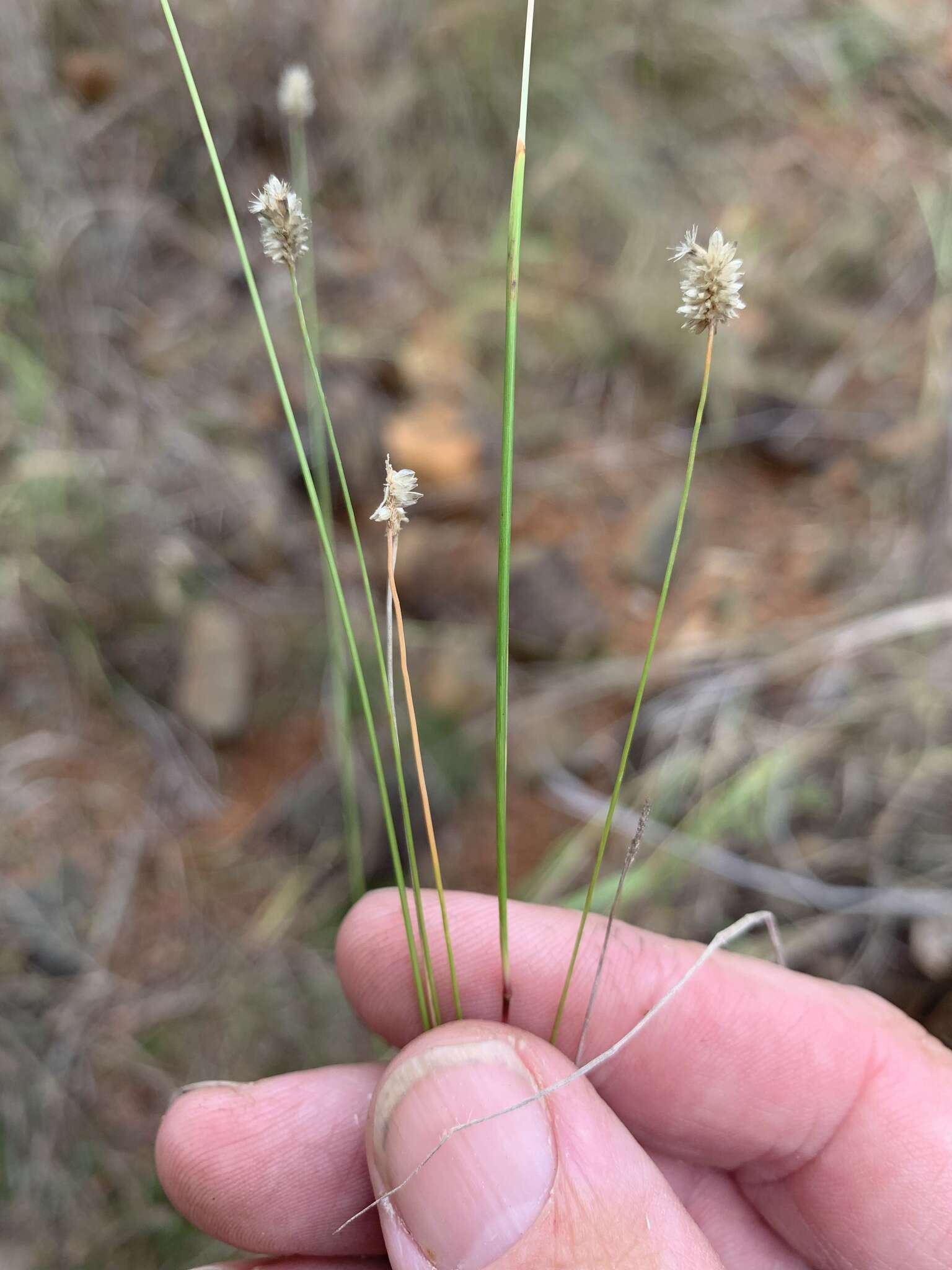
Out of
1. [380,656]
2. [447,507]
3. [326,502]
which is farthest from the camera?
[447,507]

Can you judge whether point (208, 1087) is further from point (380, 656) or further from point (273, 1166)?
point (380, 656)

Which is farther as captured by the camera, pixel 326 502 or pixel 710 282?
pixel 326 502

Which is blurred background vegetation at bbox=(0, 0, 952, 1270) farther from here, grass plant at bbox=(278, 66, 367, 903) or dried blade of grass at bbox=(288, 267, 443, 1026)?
dried blade of grass at bbox=(288, 267, 443, 1026)

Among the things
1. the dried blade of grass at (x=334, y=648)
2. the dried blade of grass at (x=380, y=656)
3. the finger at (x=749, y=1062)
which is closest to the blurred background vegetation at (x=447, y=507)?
the dried blade of grass at (x=334, y=648)

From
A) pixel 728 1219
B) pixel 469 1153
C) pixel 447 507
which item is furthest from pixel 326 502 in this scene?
pixel 728 1219

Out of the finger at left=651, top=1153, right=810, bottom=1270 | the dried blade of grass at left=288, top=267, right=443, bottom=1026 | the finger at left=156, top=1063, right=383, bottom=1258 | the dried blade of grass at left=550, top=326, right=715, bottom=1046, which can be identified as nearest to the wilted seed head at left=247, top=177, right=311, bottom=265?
the dried blade of grass at left=288, top=267, right=443, bottom=1026
